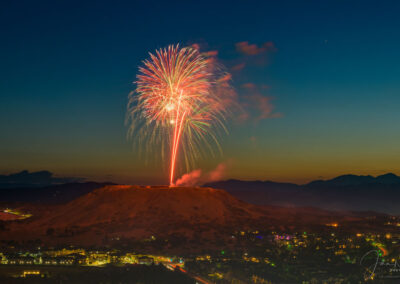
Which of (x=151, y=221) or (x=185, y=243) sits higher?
(x=151, y=221)

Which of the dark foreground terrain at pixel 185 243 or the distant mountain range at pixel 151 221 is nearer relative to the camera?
the dark foreground terrain at pixel 185 243

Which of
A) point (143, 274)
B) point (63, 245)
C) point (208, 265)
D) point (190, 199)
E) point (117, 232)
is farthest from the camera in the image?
point (190, 199)

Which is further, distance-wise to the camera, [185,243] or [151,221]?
[151,221]

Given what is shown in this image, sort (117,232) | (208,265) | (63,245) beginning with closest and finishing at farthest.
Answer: (208,265)
(63,245)
(117,232)

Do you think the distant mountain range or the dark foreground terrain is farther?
the distant mountain range

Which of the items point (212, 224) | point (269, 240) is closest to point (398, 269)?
point (269, 240)

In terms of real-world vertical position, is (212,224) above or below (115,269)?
above

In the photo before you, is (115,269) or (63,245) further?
(63,245)

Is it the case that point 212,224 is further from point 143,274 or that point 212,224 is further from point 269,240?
point 143,274

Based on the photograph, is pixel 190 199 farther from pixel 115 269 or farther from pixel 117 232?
pixel 115 269

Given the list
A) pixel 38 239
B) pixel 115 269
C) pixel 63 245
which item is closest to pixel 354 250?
pixel 115 269
